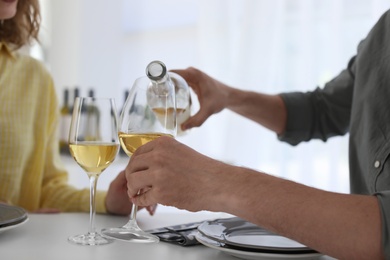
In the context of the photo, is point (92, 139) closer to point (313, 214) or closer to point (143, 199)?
point (143, 199)

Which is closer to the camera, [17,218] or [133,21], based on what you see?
[17,218]

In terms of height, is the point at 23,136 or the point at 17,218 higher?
the point at 23,136

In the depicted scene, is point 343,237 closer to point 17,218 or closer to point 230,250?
point 230,250

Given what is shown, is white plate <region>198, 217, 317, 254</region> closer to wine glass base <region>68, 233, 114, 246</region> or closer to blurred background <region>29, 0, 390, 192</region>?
wine glass base <region>68, 233, 114, 246</region>

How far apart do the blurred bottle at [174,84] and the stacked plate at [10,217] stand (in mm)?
325

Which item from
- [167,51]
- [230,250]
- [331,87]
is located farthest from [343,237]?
[167,51]

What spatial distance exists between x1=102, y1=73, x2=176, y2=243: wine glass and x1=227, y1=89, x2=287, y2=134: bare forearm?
21.8 inches

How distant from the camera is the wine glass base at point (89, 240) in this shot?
954mm

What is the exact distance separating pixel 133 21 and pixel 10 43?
1676mm

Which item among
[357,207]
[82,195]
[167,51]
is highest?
[167,51]

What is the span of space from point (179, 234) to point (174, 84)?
321 millimetres

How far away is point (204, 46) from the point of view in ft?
10.0

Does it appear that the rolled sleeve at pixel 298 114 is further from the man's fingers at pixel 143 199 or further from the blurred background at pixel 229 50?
the blurred background at pixel 229 50

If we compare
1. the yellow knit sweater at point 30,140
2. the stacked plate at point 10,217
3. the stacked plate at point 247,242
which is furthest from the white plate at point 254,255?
the yellow knit sweater at point 30,140
